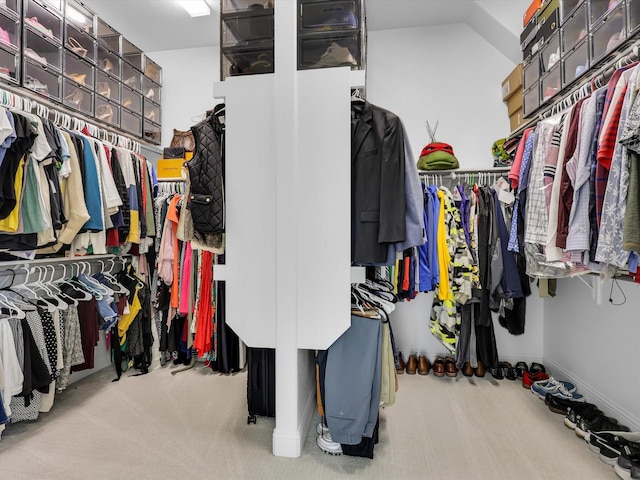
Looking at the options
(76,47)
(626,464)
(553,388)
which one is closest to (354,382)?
(626,464)

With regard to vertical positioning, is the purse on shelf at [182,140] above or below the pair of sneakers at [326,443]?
above

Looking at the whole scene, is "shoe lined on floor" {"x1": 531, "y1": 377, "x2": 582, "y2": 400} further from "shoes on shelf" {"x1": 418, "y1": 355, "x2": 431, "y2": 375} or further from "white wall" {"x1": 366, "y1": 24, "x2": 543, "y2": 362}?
"shoes on shelf" {"x1": 418, "y1": 355, "x2": 431, "y2": 375}

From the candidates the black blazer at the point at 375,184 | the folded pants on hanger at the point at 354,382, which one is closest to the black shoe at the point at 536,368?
the folded pants on hanger at the point at 354,382

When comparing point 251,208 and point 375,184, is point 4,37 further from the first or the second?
point 375,184

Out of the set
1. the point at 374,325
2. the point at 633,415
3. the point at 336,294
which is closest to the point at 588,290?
the point at 633,415

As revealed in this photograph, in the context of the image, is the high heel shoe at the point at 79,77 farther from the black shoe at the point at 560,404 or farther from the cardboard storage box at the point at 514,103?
the black shoe at the point at 560,404

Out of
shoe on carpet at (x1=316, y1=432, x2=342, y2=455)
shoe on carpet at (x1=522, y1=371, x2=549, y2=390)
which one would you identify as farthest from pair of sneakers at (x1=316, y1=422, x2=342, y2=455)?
shoe on carpet at (x1=522, y1=371, x2=549, y2=390)

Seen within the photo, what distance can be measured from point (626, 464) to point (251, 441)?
1732 mm

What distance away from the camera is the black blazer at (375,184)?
1513 millimetres

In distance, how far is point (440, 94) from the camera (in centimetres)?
301

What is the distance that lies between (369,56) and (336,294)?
2504mm

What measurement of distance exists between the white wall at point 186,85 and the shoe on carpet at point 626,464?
3.88 meters

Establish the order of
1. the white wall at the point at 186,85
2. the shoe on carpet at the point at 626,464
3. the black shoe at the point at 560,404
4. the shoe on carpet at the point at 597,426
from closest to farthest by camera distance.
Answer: the shoe on carpet at the point at 626,464
the shoe on carpet at the point at 597,426
the black shoe at the point at 560,404
the white wall at the point at 186,85

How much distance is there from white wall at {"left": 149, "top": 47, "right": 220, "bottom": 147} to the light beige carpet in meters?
2.51
